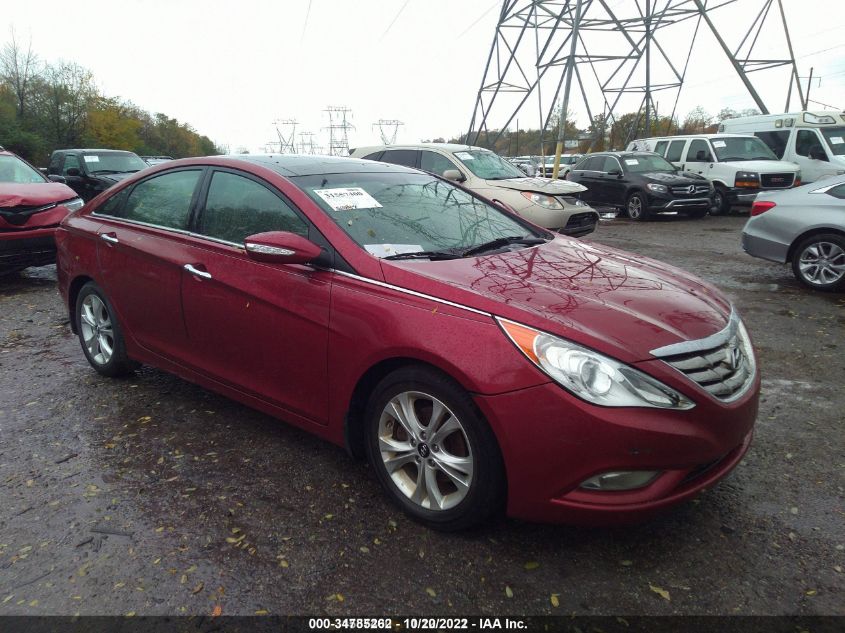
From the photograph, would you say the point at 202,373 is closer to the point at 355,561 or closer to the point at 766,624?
the point at 355,561

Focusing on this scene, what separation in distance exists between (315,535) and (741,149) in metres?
16.5

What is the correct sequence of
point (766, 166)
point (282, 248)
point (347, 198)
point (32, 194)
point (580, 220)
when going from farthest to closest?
point (766, 166) < point (580, 220) < point (32, 194) < point (347, 198) < point (282, 248)

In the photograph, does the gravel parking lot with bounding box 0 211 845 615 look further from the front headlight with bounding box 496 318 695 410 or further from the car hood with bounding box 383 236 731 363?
the car hood with bounding box 383 236 731 363

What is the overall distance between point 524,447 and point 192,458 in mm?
1915

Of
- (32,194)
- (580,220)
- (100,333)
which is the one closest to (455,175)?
(580,220)

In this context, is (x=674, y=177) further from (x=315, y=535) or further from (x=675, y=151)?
(x=315, y=535)

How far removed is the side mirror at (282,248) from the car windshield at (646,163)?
14.3m

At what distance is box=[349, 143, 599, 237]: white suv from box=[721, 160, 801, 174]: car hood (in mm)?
7024

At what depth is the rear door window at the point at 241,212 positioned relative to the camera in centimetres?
320

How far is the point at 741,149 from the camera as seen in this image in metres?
15.8

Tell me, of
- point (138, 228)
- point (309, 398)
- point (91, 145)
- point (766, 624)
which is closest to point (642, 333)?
point (766, 624)

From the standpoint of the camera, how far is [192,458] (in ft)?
10.9

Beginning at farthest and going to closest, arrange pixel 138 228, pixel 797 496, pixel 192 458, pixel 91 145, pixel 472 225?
1. pixel 91 145
2. pixel 138 228
3. pixel 472 225
4. pixel 192 458
5. pixel 797 496

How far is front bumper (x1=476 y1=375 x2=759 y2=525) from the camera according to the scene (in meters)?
2.21
